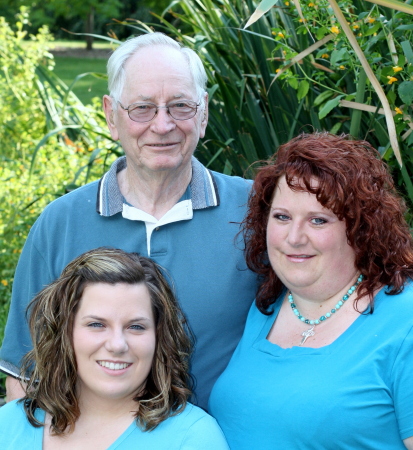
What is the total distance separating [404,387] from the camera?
6.33ft

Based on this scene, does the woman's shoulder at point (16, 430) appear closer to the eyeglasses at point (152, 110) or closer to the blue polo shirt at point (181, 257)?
the blue polo shirt at point (181, 257)

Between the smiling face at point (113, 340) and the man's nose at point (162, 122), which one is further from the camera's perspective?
the man's nose at point (162, 122)

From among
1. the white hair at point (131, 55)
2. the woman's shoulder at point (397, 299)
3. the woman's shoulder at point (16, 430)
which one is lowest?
the woman's shoulder at point (16, 430)

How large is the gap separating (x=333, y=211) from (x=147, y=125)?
2.50ft

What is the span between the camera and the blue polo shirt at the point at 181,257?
8.14 ft

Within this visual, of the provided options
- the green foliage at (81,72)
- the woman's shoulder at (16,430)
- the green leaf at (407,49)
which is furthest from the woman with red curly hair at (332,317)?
the green foliage at (81,72)

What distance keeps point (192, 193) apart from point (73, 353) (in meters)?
0.78

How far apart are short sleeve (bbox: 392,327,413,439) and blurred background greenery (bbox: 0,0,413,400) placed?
87cm

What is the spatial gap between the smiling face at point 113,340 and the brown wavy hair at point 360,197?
611mm

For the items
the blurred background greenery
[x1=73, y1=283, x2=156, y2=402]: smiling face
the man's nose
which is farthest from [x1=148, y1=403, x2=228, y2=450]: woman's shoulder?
the blurred background greenery

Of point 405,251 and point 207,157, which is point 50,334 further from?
point 207,157

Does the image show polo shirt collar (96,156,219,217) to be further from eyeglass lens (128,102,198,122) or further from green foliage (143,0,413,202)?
green foliage (143,0,413,202)

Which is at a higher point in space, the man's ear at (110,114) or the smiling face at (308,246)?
the man's ear at (110,114)

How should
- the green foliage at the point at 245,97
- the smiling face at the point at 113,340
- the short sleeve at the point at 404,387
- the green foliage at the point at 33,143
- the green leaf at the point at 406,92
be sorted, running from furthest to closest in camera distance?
the green foliage at the point at 33,143
the green foliage at the point at 245,97
the green leaf at the point at 406,92
the smiling face at the point at 113,340
the short sleeve at the point at 404,387
